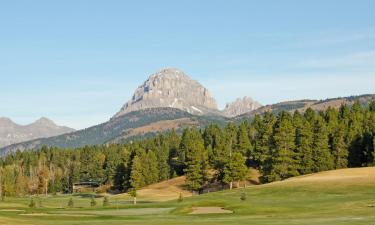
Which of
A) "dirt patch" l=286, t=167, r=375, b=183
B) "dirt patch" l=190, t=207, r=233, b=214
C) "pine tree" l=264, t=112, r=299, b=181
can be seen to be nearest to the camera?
"dirt patch" l=190, t=207, r=233, b=214

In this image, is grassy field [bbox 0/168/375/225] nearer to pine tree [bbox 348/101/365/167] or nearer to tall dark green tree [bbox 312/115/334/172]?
tall dark green tree [bbox 312/115/334/172]

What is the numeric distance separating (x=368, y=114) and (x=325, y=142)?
2860cm

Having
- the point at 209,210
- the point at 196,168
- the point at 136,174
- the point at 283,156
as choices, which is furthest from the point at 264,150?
the point at 209,210

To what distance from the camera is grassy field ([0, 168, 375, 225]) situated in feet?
174

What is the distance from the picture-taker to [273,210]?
6488 cm

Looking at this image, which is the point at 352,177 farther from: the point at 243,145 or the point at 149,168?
the point at 149,168

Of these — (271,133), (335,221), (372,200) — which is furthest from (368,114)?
(335,221)

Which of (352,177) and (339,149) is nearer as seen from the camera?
(352,177)

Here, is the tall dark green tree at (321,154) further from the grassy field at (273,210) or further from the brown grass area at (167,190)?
the brown grass area at (167,190)

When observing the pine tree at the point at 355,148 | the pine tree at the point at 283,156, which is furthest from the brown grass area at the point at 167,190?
the pine tree at the point at 355,148

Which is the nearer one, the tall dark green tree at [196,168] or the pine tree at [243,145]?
the tall dark green tree at [196,168]

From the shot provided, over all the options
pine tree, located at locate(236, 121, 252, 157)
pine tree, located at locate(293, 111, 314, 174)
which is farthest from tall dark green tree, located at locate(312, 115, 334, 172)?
pine tree, located at locate(236, 121, 252, 157)

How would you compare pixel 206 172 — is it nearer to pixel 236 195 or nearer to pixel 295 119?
pixel 295 119

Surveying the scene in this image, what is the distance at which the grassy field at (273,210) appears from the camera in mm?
53188
